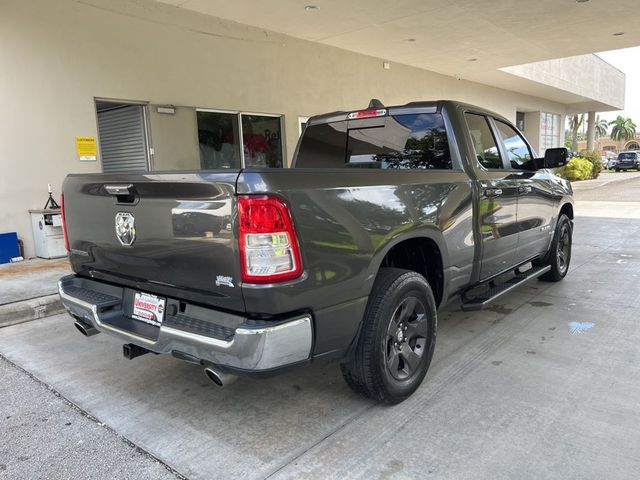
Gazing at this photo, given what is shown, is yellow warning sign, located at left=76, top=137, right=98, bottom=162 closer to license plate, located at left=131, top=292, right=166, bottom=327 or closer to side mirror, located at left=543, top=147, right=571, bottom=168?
license plate, located at left=131, top=292, right=166, bottom=327

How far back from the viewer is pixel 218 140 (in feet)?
32.2

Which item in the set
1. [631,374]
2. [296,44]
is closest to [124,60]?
[296,44]

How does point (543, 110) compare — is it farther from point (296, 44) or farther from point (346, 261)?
point (346, 261)

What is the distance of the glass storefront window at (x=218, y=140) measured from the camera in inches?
375

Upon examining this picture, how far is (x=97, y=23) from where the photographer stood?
7730 millimetres

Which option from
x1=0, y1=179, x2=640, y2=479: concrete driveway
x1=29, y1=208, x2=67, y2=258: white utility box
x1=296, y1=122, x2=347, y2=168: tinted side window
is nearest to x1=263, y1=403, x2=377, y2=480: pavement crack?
x1=0, y1=179, x2=640, y2=479: concrete driveway

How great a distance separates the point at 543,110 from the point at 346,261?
86.0 feet

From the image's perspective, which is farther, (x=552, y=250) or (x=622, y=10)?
(x=622, y=10)

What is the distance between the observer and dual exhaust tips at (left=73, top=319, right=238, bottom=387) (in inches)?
98.0

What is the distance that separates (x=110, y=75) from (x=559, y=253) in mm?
7360

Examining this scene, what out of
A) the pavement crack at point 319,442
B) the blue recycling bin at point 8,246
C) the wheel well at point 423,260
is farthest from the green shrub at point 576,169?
the pavement crack at point 319,442

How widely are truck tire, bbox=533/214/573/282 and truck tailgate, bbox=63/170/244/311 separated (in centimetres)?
463

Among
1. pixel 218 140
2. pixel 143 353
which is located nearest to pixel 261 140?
pixel 218 140

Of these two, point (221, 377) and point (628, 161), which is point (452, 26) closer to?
point (221, 377)
